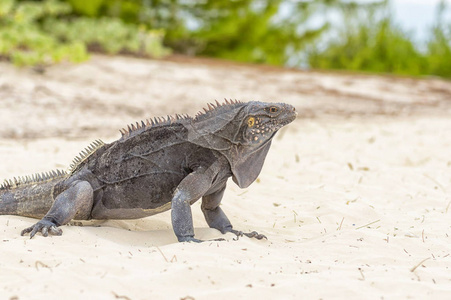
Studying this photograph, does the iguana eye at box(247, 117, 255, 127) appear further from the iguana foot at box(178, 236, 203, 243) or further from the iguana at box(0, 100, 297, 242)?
the iguana foot at box(178, 236, 203, 243)

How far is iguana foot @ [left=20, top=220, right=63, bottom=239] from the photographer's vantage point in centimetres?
404

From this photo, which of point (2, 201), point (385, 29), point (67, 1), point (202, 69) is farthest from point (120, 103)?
point (385, 29)

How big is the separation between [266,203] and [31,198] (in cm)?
218

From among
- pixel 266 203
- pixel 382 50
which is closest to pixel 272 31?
pixel 382 50

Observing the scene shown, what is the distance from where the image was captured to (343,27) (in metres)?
20.3

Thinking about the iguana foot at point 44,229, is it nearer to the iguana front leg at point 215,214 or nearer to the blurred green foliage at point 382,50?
the iguana front leg at point 215,214

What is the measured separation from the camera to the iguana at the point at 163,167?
4297 mm

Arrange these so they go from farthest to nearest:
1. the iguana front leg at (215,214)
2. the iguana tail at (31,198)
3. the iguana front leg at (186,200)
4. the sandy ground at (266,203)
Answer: the iguana front leg at (215,214) < the iguana tail at (31,198) < the iguana front leg at (186,200) < the sandy ground at (266,203)

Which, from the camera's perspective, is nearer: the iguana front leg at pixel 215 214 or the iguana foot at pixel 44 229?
the iguana foot at pixel 44 229

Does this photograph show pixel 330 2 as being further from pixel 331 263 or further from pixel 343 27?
pixel 331 263

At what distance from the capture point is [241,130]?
4344mm

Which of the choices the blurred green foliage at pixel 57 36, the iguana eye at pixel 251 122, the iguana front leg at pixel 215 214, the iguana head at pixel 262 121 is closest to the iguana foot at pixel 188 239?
the iguana front leg at pixel 215 214

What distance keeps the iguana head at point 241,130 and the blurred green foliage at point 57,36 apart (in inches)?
302

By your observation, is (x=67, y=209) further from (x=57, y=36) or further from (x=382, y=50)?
(x=382, y=50)
